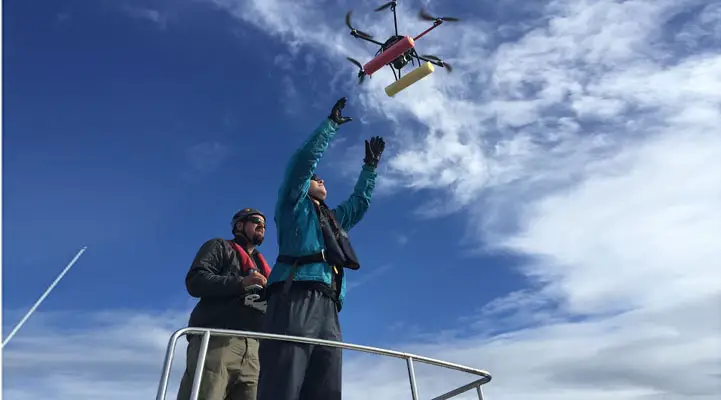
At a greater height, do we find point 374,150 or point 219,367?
point 374,150

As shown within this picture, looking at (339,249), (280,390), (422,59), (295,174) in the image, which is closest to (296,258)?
(339,249)

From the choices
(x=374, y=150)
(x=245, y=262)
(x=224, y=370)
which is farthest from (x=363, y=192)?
(x=224, y=370)

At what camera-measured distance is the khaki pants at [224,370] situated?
561 centimetres

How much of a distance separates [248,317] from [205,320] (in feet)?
1.39

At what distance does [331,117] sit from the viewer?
539 centimetres

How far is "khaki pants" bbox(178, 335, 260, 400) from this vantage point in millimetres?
5608

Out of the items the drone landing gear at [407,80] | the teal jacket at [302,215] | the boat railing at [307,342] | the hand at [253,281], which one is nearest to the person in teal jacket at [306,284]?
the teal jacket at [302,215]

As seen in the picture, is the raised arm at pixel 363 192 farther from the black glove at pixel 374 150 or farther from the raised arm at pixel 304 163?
the raised arm at pixel 304 163

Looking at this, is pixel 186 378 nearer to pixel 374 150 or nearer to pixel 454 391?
pixel 454 391

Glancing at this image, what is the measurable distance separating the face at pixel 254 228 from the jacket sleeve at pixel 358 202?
951 millimetres

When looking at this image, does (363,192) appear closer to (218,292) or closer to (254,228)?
(254,228)

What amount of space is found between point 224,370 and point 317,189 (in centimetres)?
198

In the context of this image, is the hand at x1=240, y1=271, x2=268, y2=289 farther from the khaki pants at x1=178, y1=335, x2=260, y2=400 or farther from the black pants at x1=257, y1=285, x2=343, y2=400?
the black pants at x1=257, y1=285, x2=343, y2=400

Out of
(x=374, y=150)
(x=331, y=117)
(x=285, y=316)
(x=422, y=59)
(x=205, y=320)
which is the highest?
(x=422, y=59)
